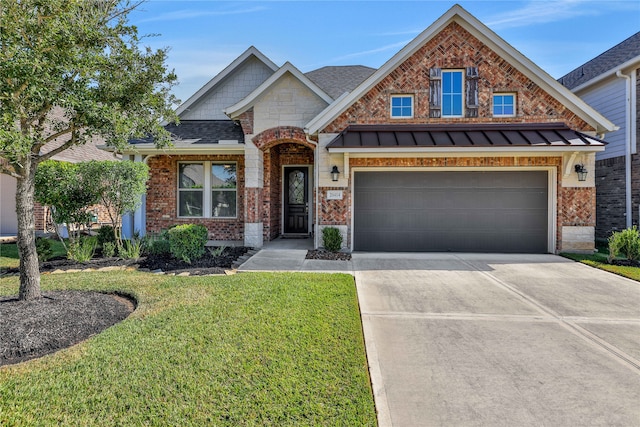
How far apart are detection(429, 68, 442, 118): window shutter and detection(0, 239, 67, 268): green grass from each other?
36.3 ft

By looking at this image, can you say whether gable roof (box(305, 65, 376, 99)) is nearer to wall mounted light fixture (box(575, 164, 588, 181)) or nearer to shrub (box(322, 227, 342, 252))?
shrub (box(322, 227, 342, 252))

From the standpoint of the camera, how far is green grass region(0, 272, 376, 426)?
244 centimetres

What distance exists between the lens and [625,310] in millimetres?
Result: 5008

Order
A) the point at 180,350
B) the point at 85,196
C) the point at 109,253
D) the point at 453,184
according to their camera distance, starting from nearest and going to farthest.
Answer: the point at 180,350 < the point at 85,196 < the point at 109,253 < the point at 453,184

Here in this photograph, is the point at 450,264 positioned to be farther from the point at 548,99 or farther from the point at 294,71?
the point at 294,71

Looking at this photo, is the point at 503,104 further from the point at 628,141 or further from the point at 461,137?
the point at 628,141

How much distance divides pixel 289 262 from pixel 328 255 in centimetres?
130

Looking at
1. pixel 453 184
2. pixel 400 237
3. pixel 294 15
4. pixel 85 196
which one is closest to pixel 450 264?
pixel 400 237

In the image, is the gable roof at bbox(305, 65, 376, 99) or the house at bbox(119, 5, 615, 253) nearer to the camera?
the house at bbox(119, 5, 615, 253)

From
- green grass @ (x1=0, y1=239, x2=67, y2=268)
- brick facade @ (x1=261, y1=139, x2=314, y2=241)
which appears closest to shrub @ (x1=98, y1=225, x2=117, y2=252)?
green grass @ (x1=0, y1=239, x2=67, y2=268)

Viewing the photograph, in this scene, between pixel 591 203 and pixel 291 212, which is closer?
pixel 591 203

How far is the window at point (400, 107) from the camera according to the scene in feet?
32.5

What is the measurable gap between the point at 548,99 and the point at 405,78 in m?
4.18

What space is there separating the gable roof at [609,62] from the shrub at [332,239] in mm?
10741
